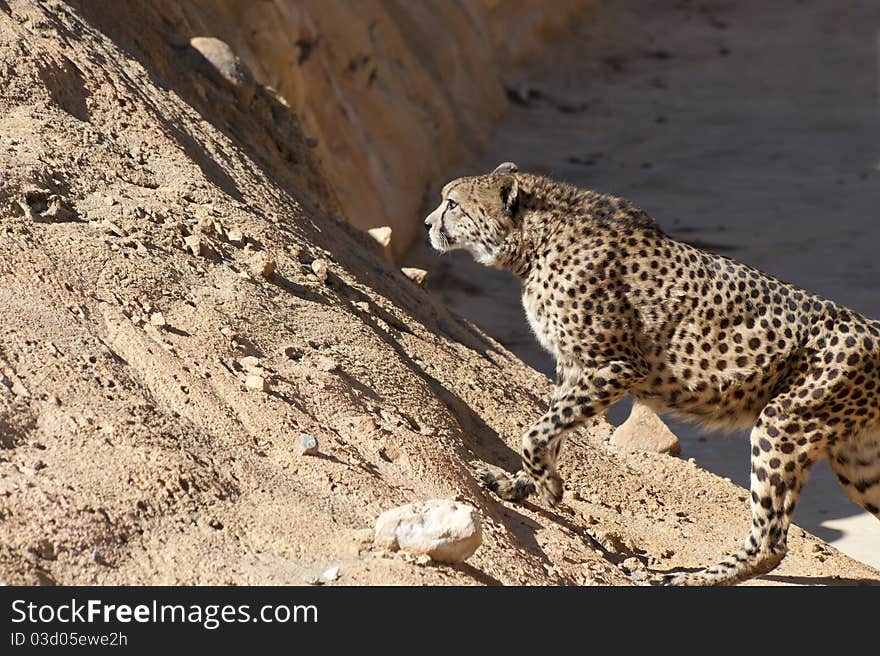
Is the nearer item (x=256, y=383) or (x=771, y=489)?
(x=256, y=383)

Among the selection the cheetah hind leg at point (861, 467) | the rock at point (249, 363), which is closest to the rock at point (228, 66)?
the rock at point (249, 363)

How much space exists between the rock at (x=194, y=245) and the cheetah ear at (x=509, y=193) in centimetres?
144

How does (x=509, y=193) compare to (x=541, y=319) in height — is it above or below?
above

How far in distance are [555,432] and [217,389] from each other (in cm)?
156

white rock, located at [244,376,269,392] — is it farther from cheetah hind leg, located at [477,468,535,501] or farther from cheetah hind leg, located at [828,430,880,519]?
cheetah hind leg, located at [828,430,880,519]

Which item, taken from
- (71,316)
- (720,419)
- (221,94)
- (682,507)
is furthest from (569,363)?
(221,94)

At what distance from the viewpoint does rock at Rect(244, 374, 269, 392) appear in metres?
5.23

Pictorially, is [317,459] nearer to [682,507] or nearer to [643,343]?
[643,343]

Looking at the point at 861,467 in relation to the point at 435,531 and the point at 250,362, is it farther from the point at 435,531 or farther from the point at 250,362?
the point at 250,362

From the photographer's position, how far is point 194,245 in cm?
593

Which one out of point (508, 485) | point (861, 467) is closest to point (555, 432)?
point (508, 485)

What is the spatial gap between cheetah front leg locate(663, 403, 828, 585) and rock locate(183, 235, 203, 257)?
2.53 m

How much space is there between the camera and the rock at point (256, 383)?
5230 mm

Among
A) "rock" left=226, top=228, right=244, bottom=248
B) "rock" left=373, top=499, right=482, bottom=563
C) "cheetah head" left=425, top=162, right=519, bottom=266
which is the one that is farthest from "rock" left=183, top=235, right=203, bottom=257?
"rock" left=373, top=499, right=482, bottom=563
